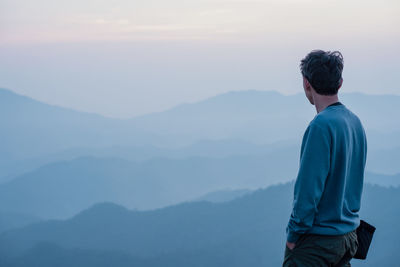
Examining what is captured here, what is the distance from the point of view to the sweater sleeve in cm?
115

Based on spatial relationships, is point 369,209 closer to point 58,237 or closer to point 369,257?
point 369,257

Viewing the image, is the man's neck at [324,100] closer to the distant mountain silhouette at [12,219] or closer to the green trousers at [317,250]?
the green trousers at [317,250]

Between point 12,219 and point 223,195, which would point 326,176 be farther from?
point 12,219

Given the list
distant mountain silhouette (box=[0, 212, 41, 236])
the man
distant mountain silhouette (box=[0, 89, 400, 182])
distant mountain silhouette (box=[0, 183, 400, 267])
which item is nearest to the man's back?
the man

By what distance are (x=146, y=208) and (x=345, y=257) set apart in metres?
4.45

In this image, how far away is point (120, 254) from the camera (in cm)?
484

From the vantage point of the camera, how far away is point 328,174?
1206mm

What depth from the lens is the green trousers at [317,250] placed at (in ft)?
4.08

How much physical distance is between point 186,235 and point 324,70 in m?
4.21

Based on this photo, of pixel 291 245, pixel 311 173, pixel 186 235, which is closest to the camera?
pixel 311 173

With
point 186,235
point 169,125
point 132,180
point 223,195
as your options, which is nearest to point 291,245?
point 186,235

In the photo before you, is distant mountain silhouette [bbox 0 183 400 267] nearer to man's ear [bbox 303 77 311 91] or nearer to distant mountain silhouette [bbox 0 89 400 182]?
distant mountain silhouette [bbox 0 89 400 182]

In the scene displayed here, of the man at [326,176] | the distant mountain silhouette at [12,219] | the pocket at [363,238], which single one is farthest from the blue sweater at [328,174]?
the distant mountain silhouette at [12,219]

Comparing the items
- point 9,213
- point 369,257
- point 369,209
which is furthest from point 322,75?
point 9,213
